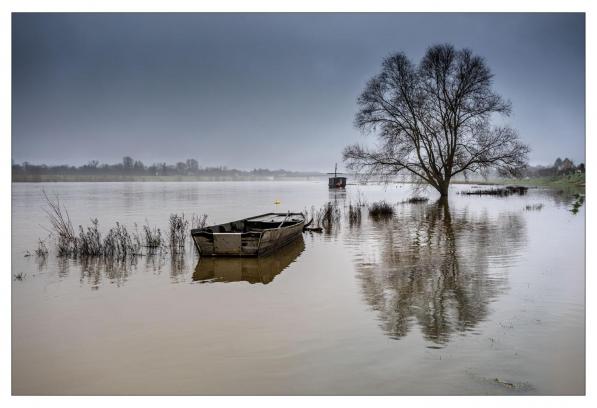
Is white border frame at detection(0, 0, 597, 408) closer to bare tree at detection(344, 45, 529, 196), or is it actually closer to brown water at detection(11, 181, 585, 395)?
brown water at detection(11, 181, 585, 395)

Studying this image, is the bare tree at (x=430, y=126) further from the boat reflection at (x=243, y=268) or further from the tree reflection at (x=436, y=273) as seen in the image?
the boat reflection at (x=243, y=268)

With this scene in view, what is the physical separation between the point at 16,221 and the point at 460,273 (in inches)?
618

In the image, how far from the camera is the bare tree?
21422 millimetres

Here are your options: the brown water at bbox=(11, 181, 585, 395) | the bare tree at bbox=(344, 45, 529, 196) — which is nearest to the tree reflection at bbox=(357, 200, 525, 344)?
A: the brown water at bbox=(11, 181, 585, 395)

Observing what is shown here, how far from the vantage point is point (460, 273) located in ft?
26.9

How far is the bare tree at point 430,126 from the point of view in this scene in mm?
21422

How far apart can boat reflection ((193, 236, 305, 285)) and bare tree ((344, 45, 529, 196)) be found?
13.4 metres

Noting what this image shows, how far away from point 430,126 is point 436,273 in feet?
54.6

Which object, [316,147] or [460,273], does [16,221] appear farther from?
[460,273]

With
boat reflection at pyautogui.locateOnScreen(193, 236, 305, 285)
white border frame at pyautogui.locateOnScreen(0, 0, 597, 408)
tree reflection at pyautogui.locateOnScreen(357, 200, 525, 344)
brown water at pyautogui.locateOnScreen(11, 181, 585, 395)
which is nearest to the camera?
brown water at pyautogui.locateOnScreen(11, 181, 585, 395)

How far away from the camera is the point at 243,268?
9.02 m

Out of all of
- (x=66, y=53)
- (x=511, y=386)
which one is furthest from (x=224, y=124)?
(x=511, y=386)
